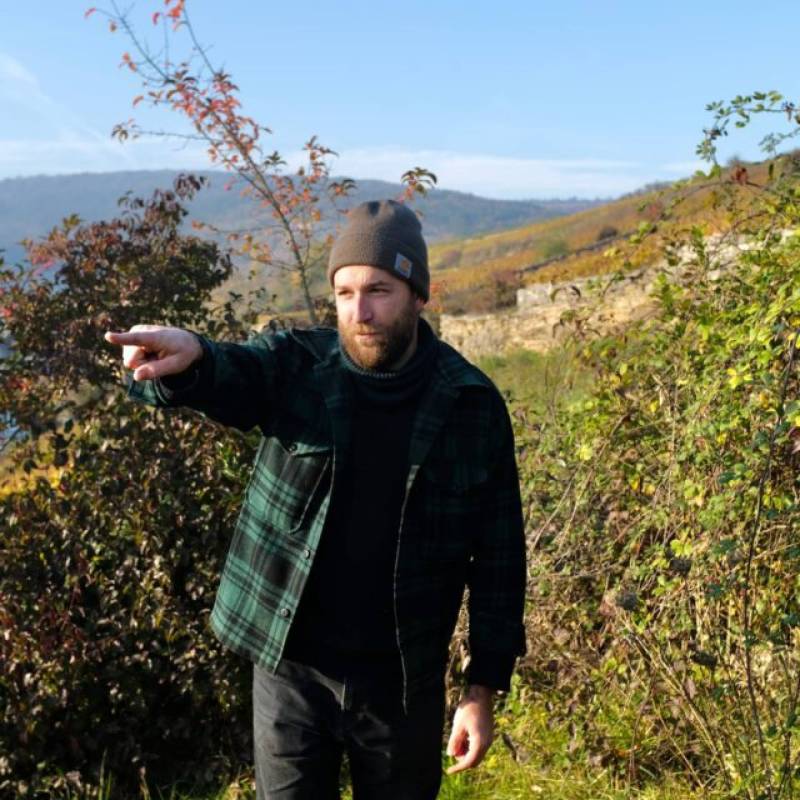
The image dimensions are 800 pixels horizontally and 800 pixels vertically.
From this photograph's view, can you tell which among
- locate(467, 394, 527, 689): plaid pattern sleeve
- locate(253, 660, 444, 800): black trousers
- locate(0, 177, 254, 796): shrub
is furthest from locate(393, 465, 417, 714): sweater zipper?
locate(0, 177, 254, 796): shrub

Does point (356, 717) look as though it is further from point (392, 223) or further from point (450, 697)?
point (450, 697)

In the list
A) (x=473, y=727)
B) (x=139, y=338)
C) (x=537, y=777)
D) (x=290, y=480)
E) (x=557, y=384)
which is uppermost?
(x=139, y=338)

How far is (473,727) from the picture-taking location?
2252 mm

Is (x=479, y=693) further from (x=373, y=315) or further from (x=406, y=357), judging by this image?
(x=373, y=315)

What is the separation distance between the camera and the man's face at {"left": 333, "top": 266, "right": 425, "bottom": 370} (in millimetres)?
2150

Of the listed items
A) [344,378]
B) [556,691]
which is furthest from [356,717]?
[556,691]

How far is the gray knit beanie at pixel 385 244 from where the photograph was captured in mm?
2154

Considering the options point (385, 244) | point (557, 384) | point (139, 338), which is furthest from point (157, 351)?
point (557, 384)

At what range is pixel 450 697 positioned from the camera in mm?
3910

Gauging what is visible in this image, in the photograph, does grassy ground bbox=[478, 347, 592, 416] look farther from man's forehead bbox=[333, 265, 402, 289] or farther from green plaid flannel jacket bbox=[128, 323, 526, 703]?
man's forehead bbox=[333, 265, 402, 289]

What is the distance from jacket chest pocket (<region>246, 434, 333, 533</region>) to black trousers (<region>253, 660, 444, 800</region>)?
35cm

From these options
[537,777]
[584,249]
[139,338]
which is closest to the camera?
[139,338]

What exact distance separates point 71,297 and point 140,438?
1188 millimetres

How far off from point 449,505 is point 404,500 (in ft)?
0.40
